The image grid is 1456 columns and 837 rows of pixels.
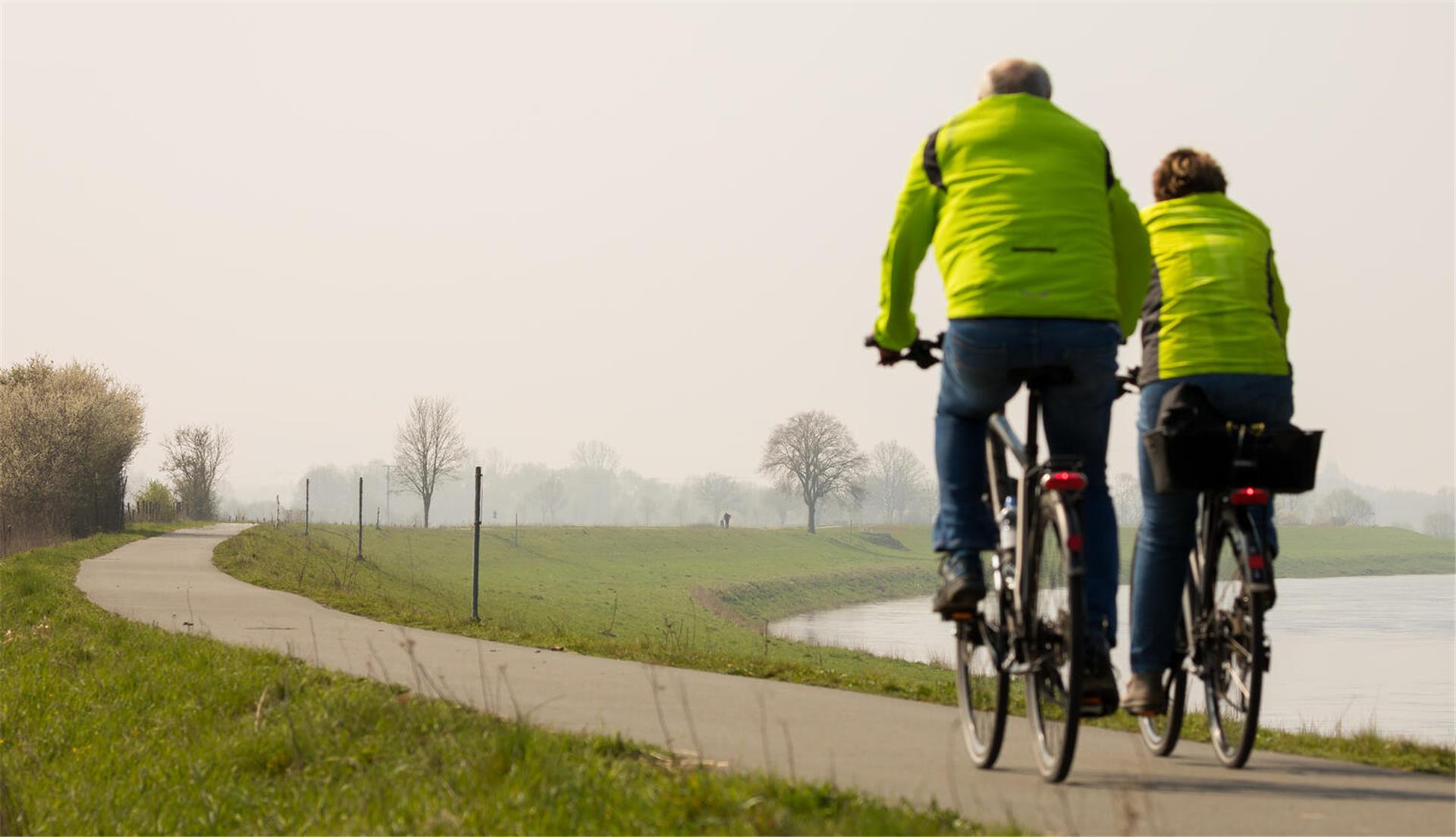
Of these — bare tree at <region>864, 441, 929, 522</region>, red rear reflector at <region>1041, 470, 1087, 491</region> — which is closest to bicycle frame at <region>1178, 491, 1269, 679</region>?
red rear reflector at <region>1041, 470, 1087, 491</region>

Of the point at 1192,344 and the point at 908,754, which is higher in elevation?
the point at 1192,344

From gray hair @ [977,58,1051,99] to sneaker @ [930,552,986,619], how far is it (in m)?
1.58

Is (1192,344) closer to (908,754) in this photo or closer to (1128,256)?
(1128,256)

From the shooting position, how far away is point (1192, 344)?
4.89 metres

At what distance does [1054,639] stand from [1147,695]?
857 mm

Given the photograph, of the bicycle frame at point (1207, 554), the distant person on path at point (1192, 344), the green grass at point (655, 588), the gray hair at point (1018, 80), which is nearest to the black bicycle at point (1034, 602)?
the distant person on path at point (1192, 344)

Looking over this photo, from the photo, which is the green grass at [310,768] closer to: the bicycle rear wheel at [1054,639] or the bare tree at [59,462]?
the bicycle rear wheel at [1054,639]

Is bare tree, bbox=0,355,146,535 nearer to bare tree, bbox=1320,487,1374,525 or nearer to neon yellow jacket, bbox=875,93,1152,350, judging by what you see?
neon yellow jacket, bbox=875,93,1152,350

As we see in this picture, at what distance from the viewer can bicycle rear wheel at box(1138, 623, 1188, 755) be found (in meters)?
5.10

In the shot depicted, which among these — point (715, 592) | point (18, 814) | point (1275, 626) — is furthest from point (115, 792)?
point (715, 592)

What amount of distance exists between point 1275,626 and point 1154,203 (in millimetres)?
43012

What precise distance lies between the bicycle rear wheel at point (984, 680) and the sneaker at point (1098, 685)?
386 millimetres

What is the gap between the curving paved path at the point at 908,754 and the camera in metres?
4.09

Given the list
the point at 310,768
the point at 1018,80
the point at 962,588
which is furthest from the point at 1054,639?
the point at 310,768
